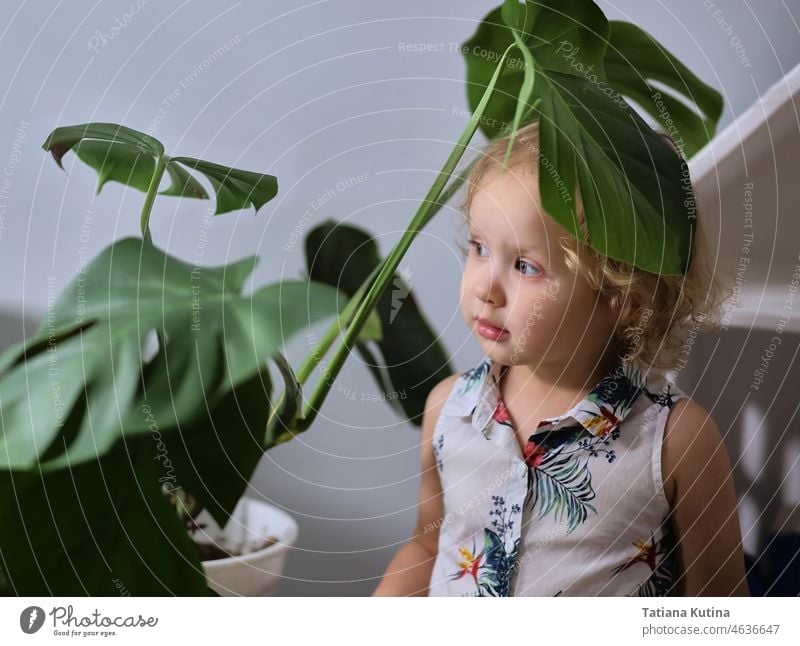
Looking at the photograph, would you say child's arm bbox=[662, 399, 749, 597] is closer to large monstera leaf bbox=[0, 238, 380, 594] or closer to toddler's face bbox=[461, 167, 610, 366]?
toddler's face bbox=[461, 167, 610, 366]

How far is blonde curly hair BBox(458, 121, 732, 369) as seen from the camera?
1.53 feet

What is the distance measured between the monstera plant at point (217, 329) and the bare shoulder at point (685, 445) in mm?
77

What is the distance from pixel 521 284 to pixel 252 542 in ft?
0.68

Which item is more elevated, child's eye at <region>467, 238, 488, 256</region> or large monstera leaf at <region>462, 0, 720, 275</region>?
large monstera leaf at <region>462, 0, 720, 275</region>

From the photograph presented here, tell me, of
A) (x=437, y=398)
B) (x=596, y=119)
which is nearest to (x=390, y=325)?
(x=437, y=398)

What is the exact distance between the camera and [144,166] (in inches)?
19.0

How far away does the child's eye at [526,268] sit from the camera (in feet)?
1.51

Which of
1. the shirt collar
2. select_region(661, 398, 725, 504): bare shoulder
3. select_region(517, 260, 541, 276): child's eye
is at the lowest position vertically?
select_region(661, 398, 725, 504): bare shoulder

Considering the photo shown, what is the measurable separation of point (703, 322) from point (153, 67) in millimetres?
338

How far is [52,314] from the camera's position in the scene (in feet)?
1.58

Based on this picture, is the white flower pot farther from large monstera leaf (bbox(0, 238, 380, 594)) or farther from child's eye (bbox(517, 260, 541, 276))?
child's eye (bbox(517, 260, 541, 276))

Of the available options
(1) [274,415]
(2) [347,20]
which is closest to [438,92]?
(2) [347,20]

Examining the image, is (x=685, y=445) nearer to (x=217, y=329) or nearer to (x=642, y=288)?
(x=642, y=288)

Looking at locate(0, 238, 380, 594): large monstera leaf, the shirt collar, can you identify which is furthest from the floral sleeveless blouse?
locate(0, 238, 380, 594): large monstera leaf
